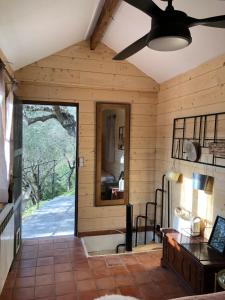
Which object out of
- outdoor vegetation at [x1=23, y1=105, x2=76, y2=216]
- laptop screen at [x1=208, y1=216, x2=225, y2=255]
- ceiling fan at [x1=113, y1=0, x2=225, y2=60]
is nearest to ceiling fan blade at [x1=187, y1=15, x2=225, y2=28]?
ceiling fan at [x1=113, y1=0, x2=225, y2=60]

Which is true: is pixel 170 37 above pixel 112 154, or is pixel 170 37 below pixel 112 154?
above

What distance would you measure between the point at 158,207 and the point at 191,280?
1.74 metres

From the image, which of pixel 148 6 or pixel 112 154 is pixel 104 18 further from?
pixel 112 154

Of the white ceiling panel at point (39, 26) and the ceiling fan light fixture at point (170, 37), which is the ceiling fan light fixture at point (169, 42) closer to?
the ceiling fan light fixture at point (170, 37)

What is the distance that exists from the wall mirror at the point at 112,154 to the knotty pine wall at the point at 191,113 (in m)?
0.55

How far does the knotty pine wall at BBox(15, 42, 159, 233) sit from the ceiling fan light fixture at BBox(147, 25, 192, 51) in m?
2.35

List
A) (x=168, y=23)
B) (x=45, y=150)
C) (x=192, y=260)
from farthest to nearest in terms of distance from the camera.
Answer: (x=45, y=150) < (x=192, y=260) < (x=168, y=23)

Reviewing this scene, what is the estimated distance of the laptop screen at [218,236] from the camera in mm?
2405

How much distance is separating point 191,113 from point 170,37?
1880 millimetres

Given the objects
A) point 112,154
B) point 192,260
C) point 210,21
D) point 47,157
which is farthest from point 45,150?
point 210,21

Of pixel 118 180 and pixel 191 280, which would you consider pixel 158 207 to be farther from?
pixel 191 280

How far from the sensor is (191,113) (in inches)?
126

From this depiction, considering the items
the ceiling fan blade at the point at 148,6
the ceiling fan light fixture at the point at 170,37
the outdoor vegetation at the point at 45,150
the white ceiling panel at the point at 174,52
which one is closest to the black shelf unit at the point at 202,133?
the white ceiling panel at the point at 174,52

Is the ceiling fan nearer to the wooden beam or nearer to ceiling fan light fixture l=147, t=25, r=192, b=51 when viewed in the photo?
ceiling fan light fixture l=147, t=25, r=192, b=51
